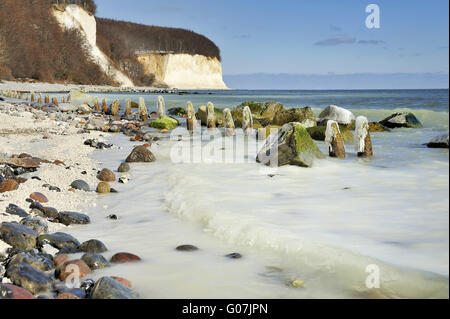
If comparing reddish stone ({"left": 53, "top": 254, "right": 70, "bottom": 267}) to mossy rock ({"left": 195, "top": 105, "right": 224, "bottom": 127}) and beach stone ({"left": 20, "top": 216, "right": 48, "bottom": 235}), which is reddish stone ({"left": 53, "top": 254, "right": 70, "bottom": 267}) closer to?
beach stone ({"left": 20, "top": 216, "right": 48, "bottom": 235})

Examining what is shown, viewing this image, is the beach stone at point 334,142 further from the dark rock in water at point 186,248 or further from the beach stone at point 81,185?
the dark rock in water at point 186,248

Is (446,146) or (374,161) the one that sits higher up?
(446,146)

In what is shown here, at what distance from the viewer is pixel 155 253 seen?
4.11 metres

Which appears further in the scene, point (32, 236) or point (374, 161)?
point (374, 161)

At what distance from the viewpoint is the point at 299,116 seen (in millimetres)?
16391

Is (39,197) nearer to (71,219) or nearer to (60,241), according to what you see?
(71,219)

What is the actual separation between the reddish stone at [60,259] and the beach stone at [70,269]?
0.18 meters

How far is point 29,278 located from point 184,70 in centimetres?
11932

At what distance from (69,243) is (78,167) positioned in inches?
167

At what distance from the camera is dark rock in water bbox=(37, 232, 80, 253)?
4152 mm

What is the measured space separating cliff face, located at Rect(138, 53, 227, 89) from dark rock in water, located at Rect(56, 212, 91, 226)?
108249 mm

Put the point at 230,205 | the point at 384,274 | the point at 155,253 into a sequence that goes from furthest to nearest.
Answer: the point at 230,205, the point at 155,253, the point at 384,274
